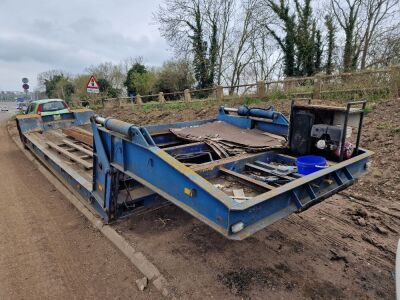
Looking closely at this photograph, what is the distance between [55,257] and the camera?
3.58 m

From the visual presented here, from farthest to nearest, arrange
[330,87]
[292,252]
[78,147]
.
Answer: [330,87] < [78,147] < [292,252]

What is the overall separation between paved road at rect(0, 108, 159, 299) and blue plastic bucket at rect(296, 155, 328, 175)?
1941mm

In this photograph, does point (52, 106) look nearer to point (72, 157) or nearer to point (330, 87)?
point (72, 157)

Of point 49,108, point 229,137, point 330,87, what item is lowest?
point 49,108

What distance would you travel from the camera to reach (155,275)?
123 inches

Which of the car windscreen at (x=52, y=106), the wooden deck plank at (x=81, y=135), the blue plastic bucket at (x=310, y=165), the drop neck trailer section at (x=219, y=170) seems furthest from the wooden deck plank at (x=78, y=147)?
the blue plastic bucket at (x=310, y=165)

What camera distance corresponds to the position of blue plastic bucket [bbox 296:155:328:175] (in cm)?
302

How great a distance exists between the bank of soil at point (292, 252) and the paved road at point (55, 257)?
0.40 meters

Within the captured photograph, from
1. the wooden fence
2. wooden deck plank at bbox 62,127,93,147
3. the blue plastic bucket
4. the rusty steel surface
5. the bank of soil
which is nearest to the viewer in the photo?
the bank of soil

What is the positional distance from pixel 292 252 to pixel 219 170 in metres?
1.38

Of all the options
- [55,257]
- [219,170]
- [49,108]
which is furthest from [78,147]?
[219,170]

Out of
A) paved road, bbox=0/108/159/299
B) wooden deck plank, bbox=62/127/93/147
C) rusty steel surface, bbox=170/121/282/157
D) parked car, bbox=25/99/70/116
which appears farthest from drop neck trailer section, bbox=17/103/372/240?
parked car, bbox=25/99/70/116

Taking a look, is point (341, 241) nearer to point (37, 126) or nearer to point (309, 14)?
point (37, 126)

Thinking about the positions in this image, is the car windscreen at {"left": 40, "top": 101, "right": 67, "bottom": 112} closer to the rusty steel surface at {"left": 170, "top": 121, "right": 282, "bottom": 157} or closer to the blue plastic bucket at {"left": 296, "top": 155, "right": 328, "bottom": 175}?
the rusty steel surface at {"left": 170, "top": 121, "right": 282, "bottom": 157}
